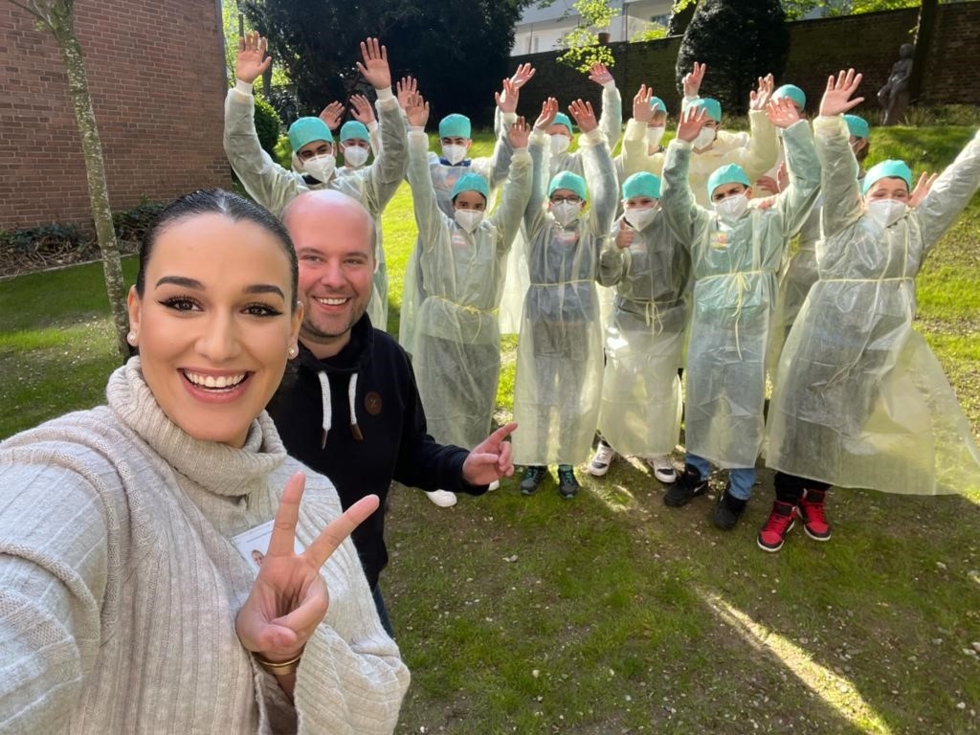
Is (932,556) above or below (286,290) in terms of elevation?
below

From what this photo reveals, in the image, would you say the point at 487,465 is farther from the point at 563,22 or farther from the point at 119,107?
the point at 563,22

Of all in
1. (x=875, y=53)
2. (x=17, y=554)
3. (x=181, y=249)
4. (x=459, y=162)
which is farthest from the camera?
(x=875, y=53)

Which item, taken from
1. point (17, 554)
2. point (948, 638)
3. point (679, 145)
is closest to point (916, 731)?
point (948, 638)

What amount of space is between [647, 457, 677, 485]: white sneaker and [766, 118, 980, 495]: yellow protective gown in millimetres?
735

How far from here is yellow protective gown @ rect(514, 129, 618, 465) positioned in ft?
12.1

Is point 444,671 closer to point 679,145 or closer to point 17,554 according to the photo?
point 17,554

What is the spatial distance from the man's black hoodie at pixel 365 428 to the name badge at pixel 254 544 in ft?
1.91

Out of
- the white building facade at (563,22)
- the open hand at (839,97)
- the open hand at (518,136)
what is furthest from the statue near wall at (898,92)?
the white building facade at (563,22)

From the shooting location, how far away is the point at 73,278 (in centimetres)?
855

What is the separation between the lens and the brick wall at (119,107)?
29.5 ft

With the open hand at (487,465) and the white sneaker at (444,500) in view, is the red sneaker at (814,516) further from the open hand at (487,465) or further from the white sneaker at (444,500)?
the open hand at (487,465)

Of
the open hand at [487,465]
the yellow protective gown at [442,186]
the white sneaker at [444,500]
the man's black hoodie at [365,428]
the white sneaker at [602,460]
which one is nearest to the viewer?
the man's black hoodie at [365,428]

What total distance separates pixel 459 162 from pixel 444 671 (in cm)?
349

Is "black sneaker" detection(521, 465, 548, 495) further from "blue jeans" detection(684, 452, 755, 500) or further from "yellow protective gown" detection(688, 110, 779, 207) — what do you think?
"yellow protective gown" detection(688, 110, 779, 207)
